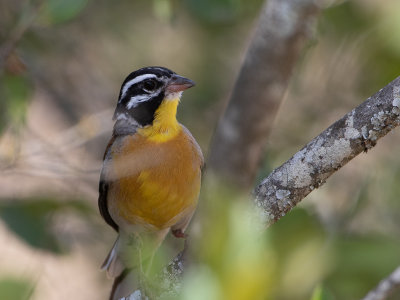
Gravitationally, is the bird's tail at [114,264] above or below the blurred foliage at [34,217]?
below

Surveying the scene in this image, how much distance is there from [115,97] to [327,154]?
5212 millimetres

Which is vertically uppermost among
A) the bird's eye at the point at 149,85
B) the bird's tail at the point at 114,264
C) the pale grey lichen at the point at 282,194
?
the bird's eye at the point at 149,85

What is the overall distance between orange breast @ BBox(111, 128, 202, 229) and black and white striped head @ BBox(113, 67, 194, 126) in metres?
0.23

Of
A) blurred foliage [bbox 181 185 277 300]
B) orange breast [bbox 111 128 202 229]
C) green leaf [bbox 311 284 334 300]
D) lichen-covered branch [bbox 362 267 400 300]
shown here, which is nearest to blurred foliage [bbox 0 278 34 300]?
blurred foliage [bbox 181 185 277 300]

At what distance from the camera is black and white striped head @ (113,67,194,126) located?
467 cm

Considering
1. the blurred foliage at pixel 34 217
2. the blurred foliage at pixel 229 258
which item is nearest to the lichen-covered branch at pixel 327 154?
the blurred foliage at pixel 229 258

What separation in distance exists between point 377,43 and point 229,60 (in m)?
2.70

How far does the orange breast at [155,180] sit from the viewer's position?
437 cm

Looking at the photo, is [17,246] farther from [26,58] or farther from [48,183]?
[26,58]

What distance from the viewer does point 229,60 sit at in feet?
24.6

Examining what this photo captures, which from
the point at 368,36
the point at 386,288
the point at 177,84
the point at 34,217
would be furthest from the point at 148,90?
the point at 386,288

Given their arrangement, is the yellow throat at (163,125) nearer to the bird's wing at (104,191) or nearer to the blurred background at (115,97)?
the bird's wing at (104,191)

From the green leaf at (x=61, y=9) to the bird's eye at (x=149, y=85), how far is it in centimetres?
→ 69

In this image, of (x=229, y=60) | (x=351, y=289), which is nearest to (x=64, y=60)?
(x=229, y=60)
